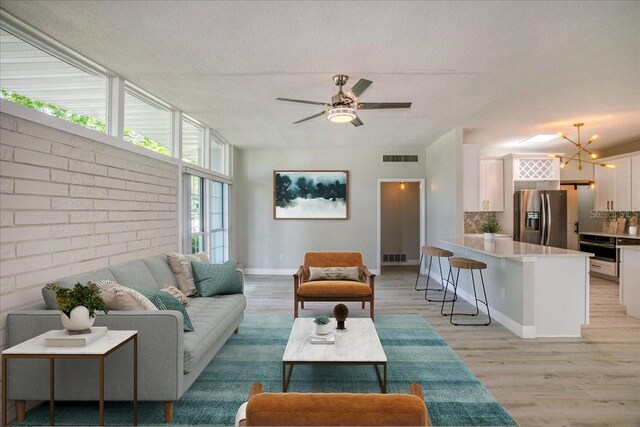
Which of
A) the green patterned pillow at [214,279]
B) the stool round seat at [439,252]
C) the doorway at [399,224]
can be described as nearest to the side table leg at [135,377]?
the green patterned pillow at [214,279]

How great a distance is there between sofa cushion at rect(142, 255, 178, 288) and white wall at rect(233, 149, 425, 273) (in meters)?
3.66

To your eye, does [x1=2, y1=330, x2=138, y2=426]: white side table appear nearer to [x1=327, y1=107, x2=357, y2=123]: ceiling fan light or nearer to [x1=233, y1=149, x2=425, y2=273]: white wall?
[x1=327, y1=107, x2=357, y2=123]: ceiling fan light

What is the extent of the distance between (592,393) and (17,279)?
13.4ft

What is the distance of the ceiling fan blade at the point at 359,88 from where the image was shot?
289 cm

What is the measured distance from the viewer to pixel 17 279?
2.25 meters

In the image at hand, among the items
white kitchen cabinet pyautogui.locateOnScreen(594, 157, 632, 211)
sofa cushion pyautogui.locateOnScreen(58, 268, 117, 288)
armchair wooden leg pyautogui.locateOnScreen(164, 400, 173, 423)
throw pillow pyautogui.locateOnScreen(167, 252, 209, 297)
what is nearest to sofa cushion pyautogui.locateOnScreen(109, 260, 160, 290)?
sofa cushion pyautogui.locateOnScreen(58, 268, 117, 288)

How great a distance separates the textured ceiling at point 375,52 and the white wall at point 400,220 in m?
4.09

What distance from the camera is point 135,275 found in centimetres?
307

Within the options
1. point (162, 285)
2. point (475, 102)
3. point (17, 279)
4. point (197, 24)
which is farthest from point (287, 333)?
point (475, 102)

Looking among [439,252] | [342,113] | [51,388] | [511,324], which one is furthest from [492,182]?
[51,388]

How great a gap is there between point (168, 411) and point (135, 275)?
130 cm

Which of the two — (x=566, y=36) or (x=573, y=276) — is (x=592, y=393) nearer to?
(x=573, y=276)

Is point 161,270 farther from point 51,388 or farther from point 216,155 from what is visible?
point 216,155

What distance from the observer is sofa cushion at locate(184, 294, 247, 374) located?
7.80 feet
